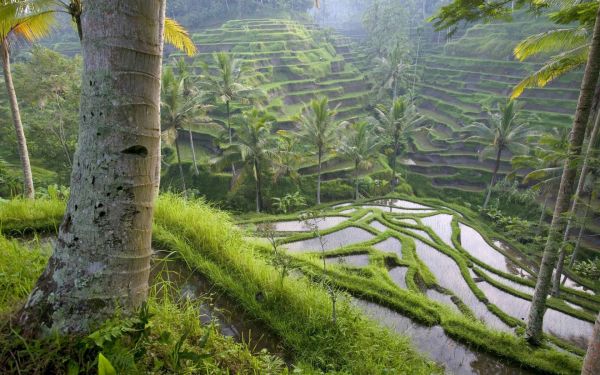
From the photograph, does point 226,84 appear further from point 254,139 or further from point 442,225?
point 442,225

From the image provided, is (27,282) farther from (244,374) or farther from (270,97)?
(270,97)

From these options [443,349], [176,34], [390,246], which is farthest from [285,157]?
[443,349]

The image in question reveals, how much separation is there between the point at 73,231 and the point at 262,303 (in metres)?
1.88

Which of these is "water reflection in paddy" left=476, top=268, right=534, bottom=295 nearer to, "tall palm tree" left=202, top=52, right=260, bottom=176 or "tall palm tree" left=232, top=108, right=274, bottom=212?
"tall palm tree" left=232, top=108, right=274, bottom=212

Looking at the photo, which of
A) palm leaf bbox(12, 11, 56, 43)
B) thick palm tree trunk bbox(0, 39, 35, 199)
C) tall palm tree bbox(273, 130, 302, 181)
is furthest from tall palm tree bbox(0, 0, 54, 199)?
tall palm tree bbox(273, 130, 302, 181)

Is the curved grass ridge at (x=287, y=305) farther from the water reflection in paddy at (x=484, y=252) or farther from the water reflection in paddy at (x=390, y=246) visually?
the water reflection in paddy at (x=484, y=252)

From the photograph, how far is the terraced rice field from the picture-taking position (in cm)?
569

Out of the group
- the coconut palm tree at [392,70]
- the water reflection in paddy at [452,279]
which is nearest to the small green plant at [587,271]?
the water reflection in paddy at [452,279]

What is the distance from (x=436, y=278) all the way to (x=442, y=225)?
5683 millimetres

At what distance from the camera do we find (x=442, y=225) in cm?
1482

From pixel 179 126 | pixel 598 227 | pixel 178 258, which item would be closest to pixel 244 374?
pixel 178 258

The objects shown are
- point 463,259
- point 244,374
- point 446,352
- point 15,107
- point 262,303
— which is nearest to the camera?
point 244,374

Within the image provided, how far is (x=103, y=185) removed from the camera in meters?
1.59

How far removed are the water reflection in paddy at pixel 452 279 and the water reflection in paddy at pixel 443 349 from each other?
2.73 m
